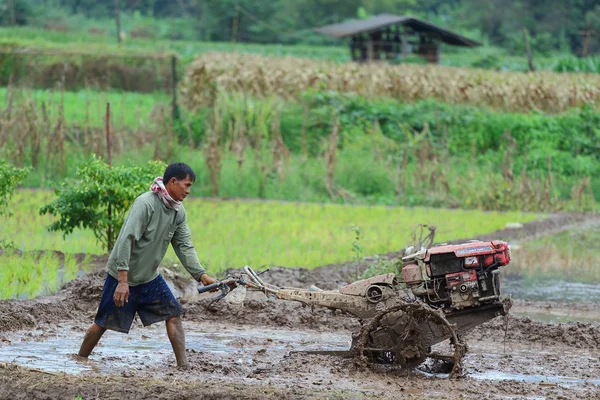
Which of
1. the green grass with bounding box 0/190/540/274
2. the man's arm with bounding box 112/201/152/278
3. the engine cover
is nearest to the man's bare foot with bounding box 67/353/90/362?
the man's arm with bounding box 112/201/152/278

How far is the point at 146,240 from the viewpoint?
7.23 meters

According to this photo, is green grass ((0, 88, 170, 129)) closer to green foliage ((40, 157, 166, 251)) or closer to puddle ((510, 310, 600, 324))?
green foliage ((40, 157, 166, 251))

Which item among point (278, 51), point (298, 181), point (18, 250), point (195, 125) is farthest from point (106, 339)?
point (278, 51)

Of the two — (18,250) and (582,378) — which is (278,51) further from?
(582,378)

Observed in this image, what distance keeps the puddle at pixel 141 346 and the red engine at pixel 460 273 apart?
49.1 inches

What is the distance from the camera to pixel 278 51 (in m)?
43.1

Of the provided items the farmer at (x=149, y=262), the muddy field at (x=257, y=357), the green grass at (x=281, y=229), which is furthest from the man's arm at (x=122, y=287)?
the green grass at (x=281, y=229)

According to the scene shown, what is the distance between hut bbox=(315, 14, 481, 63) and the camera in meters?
38.3

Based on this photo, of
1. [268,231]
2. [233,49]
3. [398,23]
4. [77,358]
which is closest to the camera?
[77,358]

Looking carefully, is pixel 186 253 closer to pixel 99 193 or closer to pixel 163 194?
pixel 163 194

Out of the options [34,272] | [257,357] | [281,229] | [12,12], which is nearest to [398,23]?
[12,12]

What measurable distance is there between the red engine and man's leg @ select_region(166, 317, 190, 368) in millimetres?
1772

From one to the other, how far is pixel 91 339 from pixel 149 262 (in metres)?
0.80

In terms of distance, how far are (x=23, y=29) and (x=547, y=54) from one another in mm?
25871
